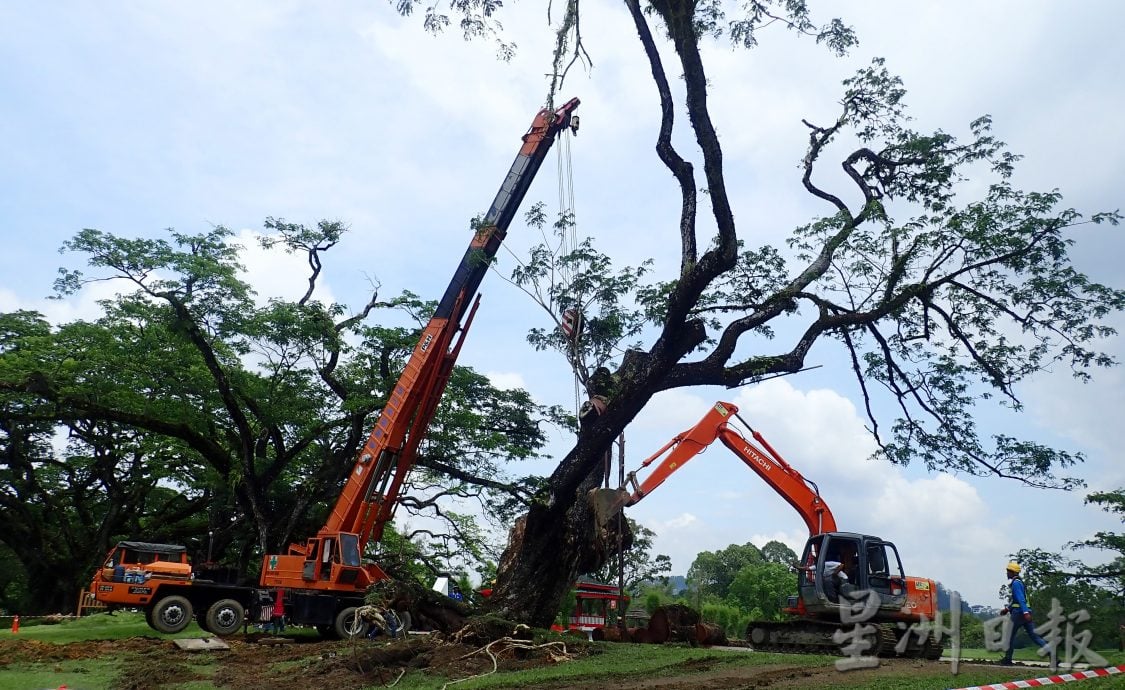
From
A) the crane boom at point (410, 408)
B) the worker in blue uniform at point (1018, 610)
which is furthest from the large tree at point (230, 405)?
the worker in blue uniform at point (1018, 610)

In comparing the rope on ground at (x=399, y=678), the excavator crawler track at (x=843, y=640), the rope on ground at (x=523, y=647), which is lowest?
the rope on ground at (x=399, y=678)

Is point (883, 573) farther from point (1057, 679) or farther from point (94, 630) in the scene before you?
point (94, 630)

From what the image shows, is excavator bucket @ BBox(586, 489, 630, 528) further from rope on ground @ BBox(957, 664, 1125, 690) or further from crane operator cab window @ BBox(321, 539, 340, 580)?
rope on ground @ BBox(957, 664, 1125, 690)

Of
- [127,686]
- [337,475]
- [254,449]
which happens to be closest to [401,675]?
[127,686]

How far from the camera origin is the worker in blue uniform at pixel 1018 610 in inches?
389

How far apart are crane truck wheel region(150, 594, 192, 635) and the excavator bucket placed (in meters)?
7.70

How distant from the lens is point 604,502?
1443 cm

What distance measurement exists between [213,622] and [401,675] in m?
7.22

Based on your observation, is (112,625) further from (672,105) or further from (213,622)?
(672,105)

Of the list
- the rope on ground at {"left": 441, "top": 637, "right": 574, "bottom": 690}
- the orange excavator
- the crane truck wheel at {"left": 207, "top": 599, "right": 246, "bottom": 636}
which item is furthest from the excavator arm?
the crane truck wheel at {"left": 207, "top": 599, "right": 246, "bottom": 636}

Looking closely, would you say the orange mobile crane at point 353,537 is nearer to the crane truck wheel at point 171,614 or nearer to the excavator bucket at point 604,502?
the crane truck wheel at point 171,614

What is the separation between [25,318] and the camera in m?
25.5

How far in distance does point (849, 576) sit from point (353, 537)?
880 cm

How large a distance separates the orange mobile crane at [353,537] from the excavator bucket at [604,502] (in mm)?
4196
